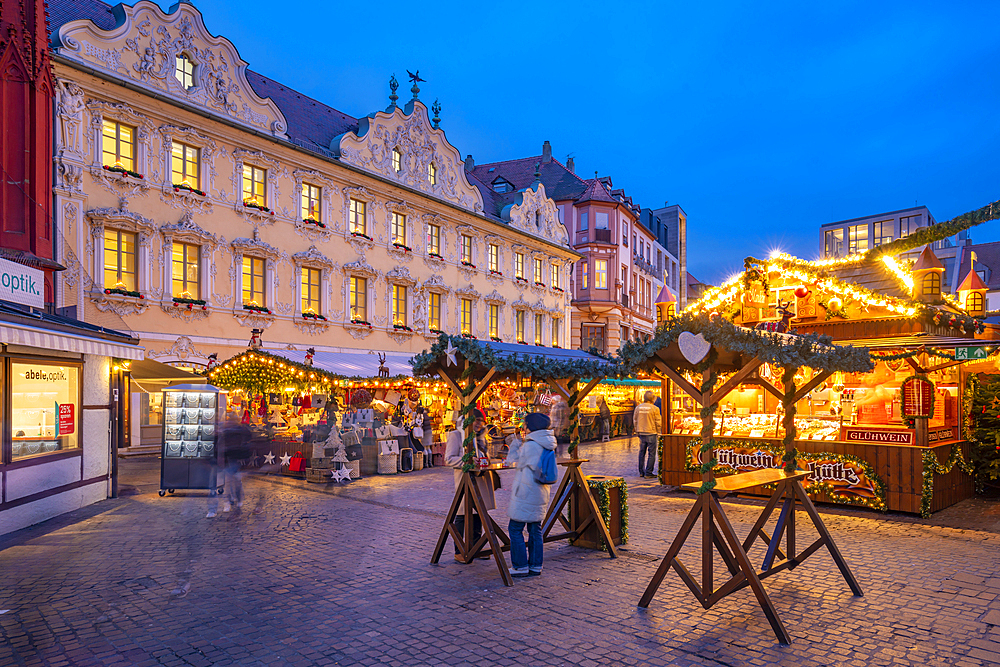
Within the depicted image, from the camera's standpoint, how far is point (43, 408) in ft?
34.1

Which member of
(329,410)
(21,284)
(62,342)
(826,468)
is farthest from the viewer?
(329,410)

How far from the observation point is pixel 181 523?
9.98 meters

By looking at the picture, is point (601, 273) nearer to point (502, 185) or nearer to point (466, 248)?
point (502, 185)

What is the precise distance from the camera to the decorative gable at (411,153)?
24375mm

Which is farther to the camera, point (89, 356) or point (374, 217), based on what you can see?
point (374, 217)

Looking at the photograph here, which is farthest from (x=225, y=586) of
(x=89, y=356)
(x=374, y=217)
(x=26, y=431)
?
(x=374, y=217)

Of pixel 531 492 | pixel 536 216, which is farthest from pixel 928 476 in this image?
pixel 536 216

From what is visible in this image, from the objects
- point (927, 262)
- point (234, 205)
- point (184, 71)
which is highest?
point (184, 71)

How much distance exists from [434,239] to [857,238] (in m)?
25.7

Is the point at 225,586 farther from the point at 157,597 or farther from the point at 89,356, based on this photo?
the point at 89,356

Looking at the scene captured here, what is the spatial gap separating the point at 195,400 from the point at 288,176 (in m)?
11.1

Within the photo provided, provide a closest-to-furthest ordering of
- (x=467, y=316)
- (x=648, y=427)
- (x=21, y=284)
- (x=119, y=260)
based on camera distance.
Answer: (x=21, y=284)
(x=648, y=427)
(x=119, y=260)
(x=467, y=316)

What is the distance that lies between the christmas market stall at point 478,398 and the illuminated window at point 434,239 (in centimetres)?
1868

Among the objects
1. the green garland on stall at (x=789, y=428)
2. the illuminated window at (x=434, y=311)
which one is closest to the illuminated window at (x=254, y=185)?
the illuminated window at (x=434, y=311)
